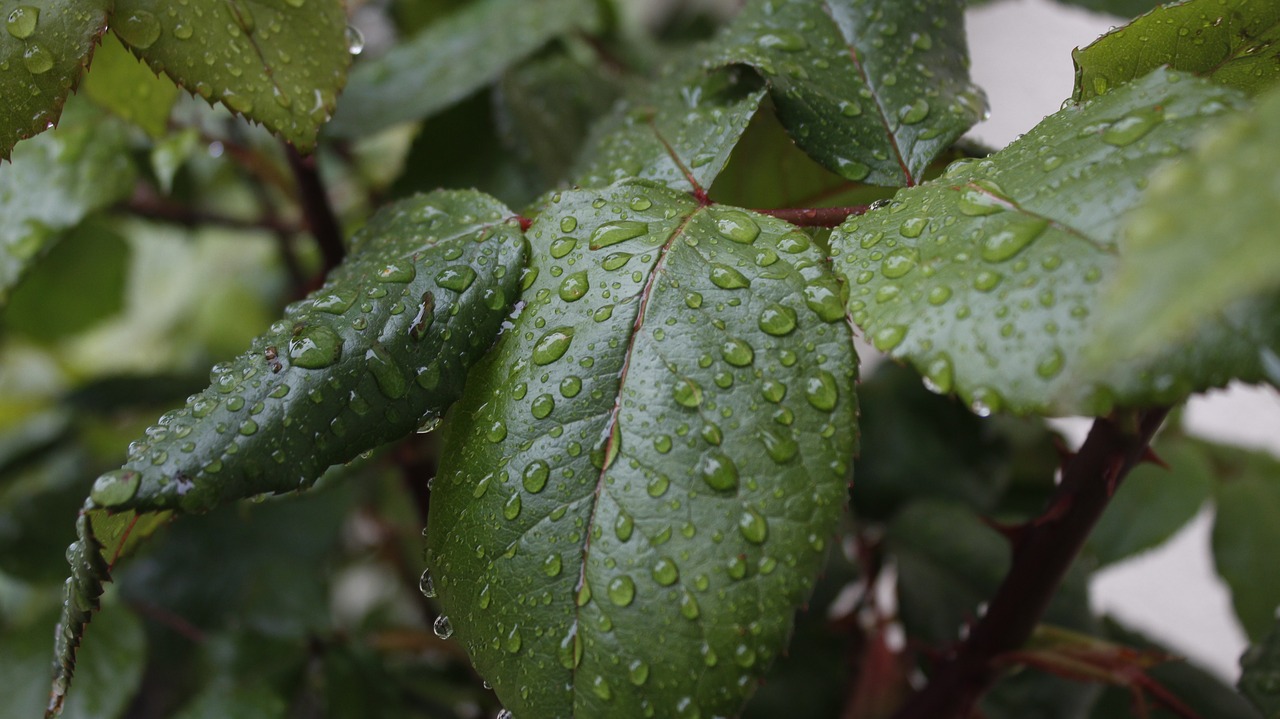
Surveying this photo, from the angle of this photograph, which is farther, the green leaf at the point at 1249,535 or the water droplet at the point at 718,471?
the green leaf at the point at 1249,535

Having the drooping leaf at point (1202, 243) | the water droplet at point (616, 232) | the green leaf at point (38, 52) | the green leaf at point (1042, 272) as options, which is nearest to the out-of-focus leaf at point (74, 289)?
the green leaf at point (38, 52)

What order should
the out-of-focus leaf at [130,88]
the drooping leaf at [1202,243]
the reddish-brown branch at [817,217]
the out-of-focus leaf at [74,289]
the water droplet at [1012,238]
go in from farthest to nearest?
the out-of-focus leaf at [74,289]
the out-of-focus leaf at [130,88]
the reddish-brown branch at [817,217]
the water droplet at [1012,238]
the drooping leaf at [1202,243]

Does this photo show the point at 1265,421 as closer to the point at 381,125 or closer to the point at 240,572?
the point at 381,125

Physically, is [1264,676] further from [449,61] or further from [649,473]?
[449,61]

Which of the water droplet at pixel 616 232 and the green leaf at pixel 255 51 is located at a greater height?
the green leaf at pixel 255 51

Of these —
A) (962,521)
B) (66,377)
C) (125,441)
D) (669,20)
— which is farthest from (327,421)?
(66,377)

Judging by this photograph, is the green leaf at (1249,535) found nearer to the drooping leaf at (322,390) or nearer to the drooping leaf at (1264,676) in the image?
the drooping leaf at (1264,676)

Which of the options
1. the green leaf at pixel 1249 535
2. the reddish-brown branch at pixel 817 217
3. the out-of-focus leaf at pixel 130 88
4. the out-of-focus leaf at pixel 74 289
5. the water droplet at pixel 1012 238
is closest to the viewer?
the water droplet at pixel 1012 238
